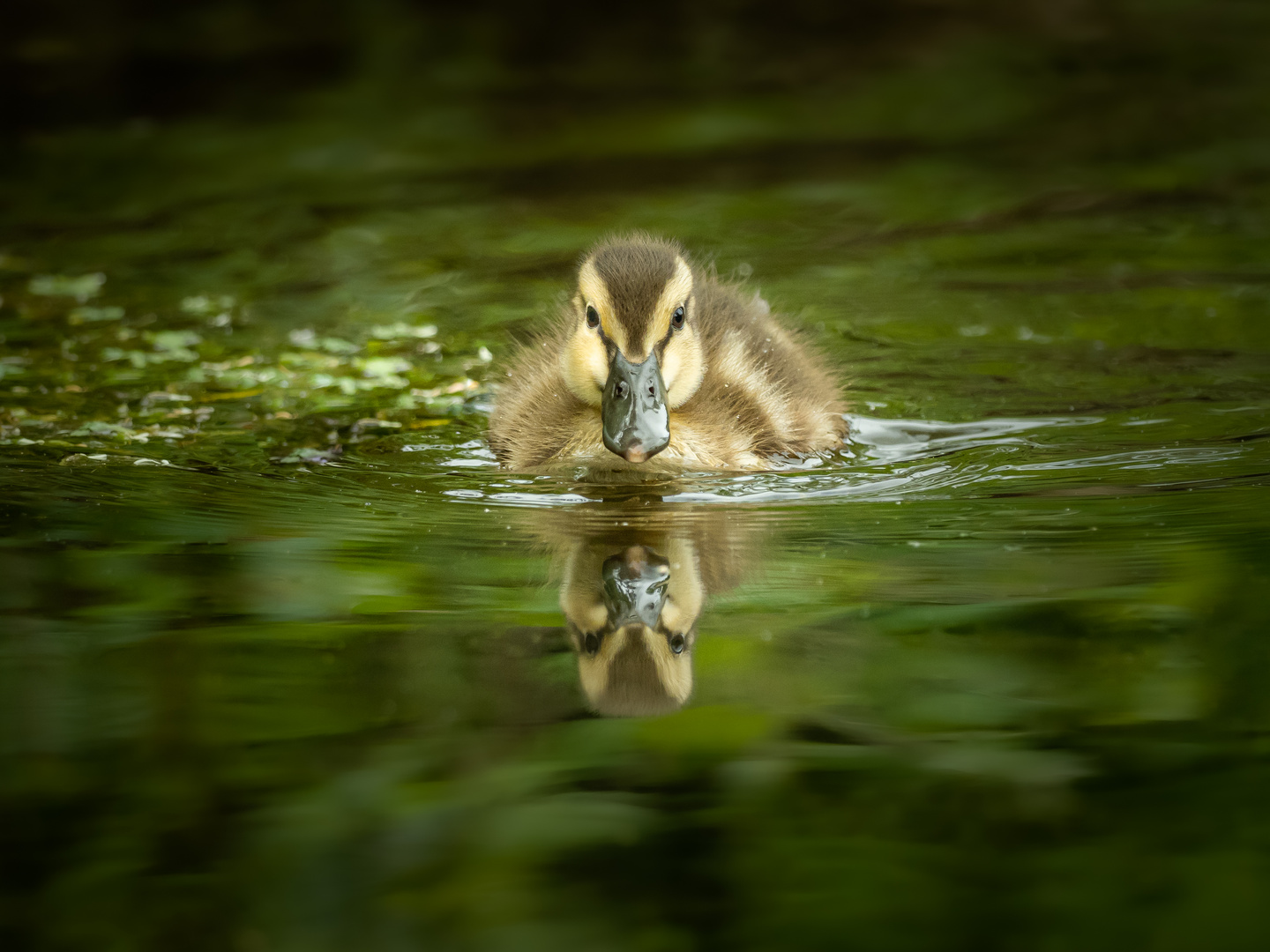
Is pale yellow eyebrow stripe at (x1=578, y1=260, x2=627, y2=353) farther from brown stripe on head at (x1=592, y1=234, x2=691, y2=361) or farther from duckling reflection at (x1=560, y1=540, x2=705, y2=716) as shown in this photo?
duckling reflection at (x1=560, y1=540, x2=705, y2=716)

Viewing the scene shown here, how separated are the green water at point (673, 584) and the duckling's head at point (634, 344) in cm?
22

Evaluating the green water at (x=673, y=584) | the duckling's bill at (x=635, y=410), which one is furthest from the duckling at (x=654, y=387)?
the green water at (x=673, y=584)

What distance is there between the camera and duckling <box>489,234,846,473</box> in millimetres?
4137

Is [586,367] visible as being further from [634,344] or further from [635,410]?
[635,410]

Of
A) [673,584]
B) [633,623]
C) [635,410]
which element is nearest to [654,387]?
[635,410]

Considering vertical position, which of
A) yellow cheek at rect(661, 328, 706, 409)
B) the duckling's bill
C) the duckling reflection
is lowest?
the duckling reflection

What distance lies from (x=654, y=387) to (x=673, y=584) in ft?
3.41

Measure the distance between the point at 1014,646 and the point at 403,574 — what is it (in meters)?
1.21

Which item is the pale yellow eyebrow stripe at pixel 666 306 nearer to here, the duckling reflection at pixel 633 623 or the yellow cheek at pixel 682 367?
the yellow cheek at pixel 682 367

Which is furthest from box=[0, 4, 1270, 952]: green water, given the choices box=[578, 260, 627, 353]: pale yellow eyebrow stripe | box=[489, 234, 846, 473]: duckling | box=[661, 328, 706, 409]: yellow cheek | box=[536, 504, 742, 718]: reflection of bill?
box=[578, 260, 627, 353]: pale yellow eyebrow stripe

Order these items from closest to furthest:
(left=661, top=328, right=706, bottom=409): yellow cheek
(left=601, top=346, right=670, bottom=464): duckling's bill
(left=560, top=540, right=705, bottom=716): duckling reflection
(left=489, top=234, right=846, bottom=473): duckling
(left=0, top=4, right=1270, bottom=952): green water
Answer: (left=0, top=4, right=1270, bottom=952): green water → (left=560, top=540, right=705, bottom=716): duckling reflection → (left=601, top=346, right=670, bottom=464): duckling's bill → (left=489, top=234, right=846, bottom=473): duckling → (left=661, top=328, right=706, bottom=409): yellow cheek

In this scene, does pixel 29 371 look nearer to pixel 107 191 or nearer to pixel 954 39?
pixel 107 191

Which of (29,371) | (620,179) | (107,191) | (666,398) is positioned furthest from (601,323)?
(107,191)

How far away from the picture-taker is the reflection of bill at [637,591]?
2631mm
